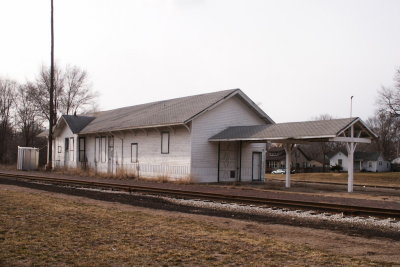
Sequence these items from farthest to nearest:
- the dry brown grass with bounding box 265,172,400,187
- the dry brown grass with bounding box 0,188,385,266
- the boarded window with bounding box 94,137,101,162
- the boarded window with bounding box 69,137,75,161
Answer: the boarded window with bounding box 69,137,75,161
the dry brown grass with bounding box 265,172,400,187
the boarded window with bounding box 94,137,101,162
the dry brown grass with bounding box 0,188,385,266

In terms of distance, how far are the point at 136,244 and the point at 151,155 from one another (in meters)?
22.3

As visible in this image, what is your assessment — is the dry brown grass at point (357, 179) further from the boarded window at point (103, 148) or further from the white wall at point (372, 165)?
the white wall at point (372, 165)

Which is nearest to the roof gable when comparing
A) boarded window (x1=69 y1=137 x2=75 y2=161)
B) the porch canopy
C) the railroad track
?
boarded window (x1=69 y1=137 x2=75 y2=161)

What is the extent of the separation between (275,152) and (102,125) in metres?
59.1

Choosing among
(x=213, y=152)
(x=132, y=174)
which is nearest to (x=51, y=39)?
(x=132, y=174)

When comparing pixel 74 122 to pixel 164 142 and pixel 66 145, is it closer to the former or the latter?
pixel 66 145

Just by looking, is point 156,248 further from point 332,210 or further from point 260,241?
point 332,210

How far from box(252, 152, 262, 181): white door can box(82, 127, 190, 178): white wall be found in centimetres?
569

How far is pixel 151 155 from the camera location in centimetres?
2962

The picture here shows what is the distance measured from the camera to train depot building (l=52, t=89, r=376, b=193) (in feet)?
76.4

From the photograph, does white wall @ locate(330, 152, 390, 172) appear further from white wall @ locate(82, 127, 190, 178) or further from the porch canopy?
the porch canopy

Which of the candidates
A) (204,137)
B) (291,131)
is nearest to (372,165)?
(204,137)

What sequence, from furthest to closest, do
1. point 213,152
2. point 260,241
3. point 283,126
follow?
1. point 213,152
2. point 283,126
3. point 260,241

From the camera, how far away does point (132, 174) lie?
29.8 metres
